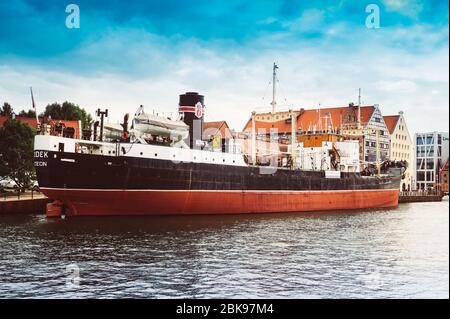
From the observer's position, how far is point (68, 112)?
6306 cm

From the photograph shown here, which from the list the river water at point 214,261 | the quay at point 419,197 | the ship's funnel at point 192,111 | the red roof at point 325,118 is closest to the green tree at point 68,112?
the ship's funnel at point 192,111

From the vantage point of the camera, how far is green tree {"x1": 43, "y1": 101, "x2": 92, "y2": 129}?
62.4 m

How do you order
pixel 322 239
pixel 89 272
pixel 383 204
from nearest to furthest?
1. pixel 89 272
2. pixel 322 239
3. pixel 383 204

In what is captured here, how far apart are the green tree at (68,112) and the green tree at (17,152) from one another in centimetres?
1753

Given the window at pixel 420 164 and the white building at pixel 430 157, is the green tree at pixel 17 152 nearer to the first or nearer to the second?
the white building at pixel 430 157

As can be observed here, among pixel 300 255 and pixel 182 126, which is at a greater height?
pixel 182 126

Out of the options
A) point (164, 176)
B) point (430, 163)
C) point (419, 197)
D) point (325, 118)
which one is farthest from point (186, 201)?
point (430, 163)

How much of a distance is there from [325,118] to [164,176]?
5556 cm

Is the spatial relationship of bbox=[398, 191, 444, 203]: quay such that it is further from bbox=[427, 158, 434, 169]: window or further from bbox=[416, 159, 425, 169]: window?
bbox=[427, 158, 434, 169]: window

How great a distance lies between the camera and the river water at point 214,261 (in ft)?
44.3

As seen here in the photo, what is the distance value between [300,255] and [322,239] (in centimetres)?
494
